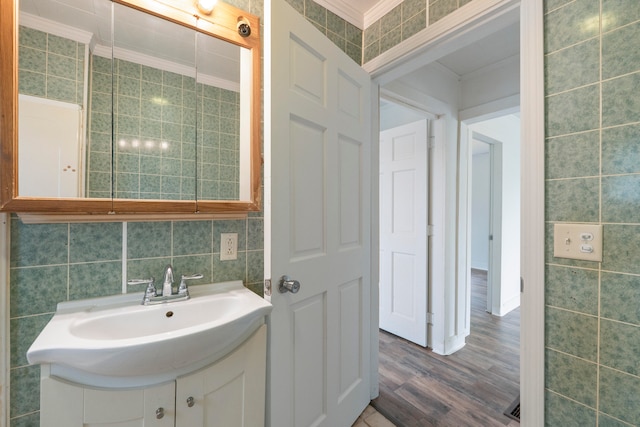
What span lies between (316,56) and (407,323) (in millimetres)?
2354

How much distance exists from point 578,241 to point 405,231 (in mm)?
1641

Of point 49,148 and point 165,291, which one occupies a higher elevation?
point 49,148

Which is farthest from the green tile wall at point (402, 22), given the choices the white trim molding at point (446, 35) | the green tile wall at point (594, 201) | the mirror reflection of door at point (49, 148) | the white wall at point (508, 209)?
the white wall at point (508, 209)

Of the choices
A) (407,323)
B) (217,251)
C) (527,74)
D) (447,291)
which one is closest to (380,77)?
(527,74)

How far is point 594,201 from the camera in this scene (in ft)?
2.82

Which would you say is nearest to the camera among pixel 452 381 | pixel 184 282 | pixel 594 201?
pixel 594 201

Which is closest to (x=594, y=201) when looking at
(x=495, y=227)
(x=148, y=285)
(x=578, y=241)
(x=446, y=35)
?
(x=578, y=241)

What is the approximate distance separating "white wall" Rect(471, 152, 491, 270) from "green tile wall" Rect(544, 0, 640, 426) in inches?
207

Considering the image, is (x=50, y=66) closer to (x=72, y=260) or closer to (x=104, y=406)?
(x=72, y=260)

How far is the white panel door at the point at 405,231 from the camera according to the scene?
2379 mm

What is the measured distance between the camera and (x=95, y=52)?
98cm

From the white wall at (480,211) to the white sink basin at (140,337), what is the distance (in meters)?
5.91

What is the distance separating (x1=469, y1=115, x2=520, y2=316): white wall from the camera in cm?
312

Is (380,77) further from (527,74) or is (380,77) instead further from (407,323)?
(407,323)
